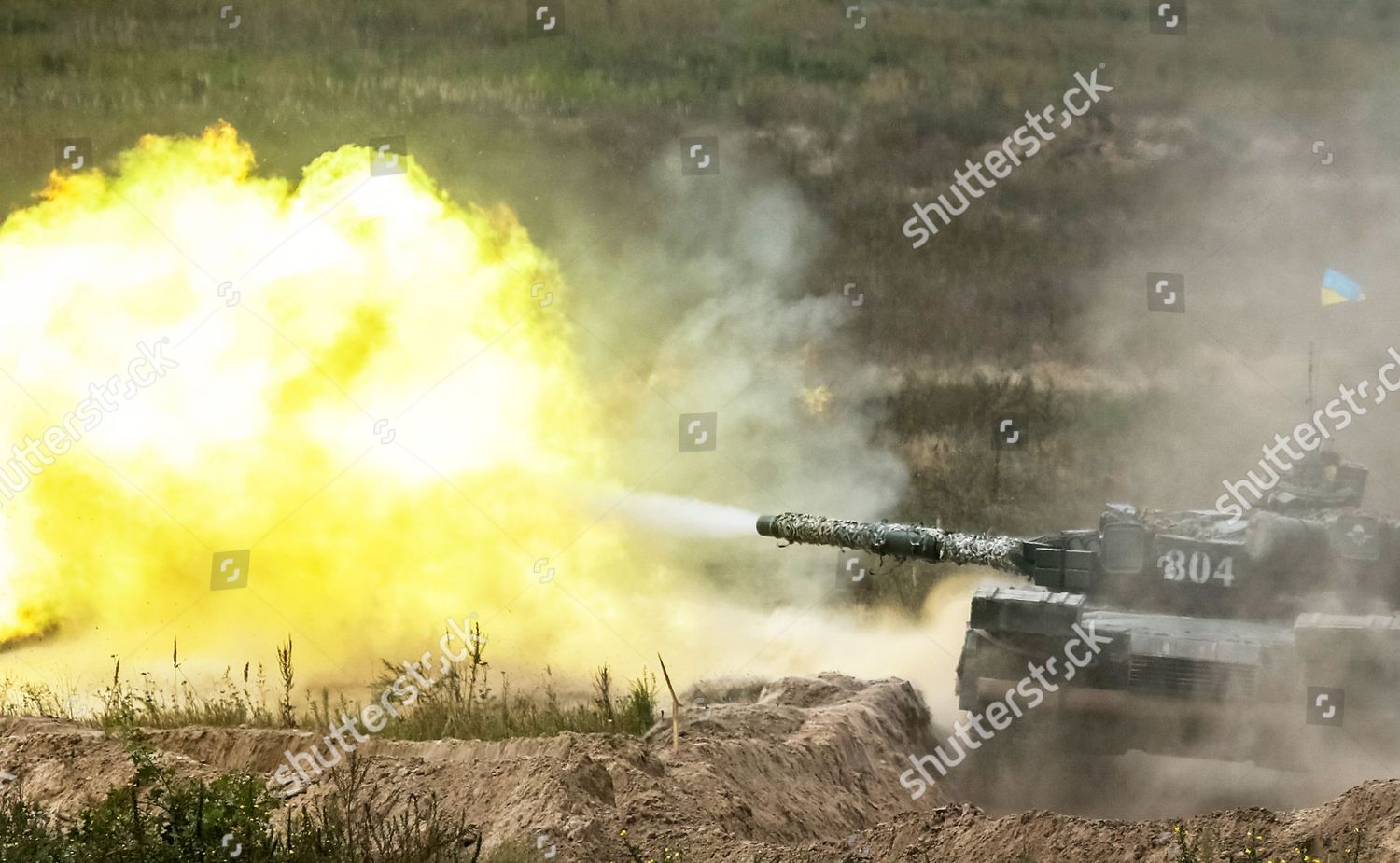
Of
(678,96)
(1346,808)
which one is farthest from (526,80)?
(1346,808)

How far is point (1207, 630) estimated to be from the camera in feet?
42.0

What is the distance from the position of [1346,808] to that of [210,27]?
1638 cm

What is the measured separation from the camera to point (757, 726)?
12.6 metres

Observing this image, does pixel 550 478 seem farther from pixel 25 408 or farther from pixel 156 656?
pixel 25 408
